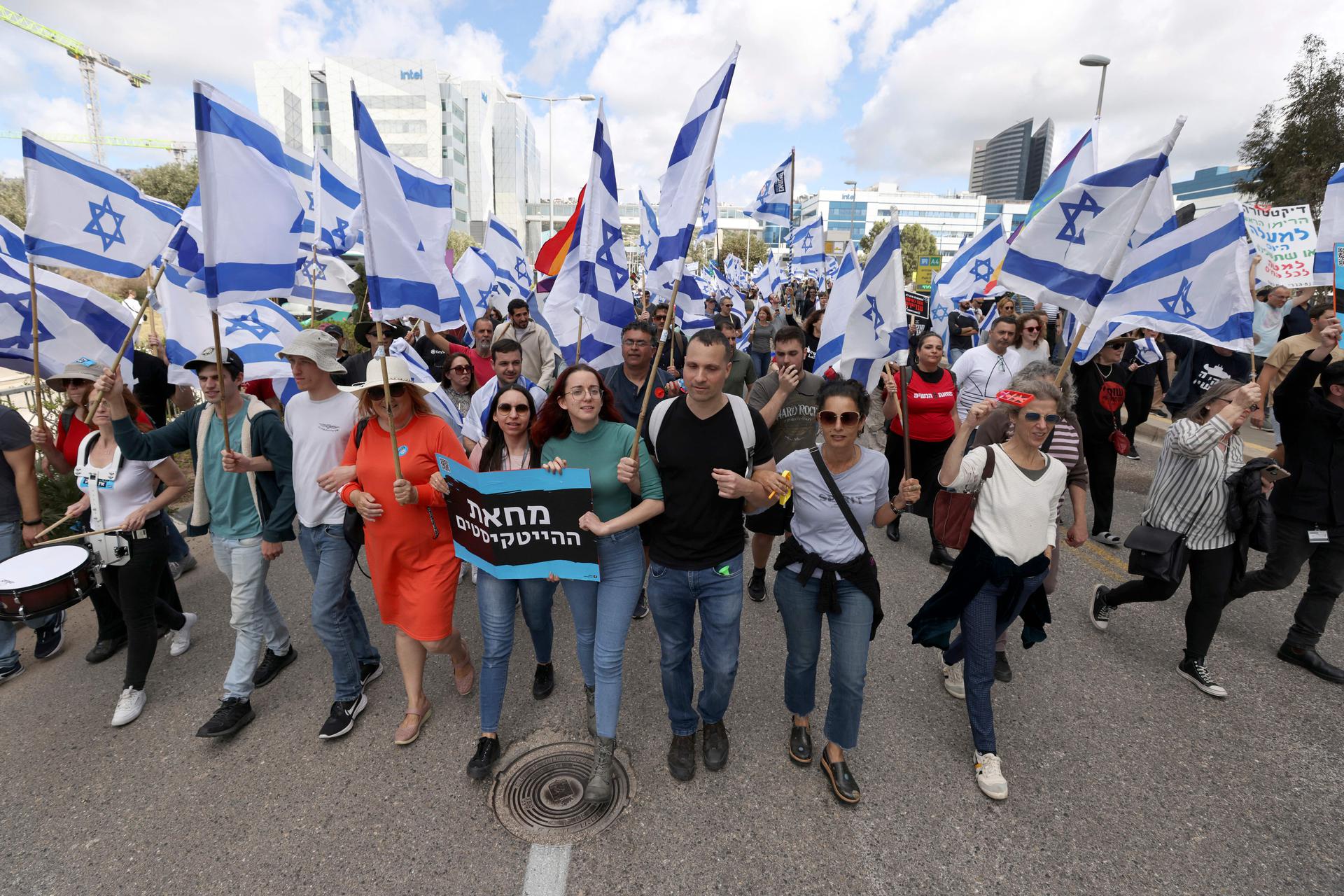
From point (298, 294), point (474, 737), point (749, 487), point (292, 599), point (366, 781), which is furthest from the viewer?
point (298, 294)

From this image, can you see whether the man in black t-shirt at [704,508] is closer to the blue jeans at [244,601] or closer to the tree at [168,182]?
the blue jeans at [244,601]

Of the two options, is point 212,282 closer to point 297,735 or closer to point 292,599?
point 297,735

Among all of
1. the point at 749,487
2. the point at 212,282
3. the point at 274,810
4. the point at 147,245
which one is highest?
the point at 147,245

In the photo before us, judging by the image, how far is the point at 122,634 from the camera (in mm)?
4418

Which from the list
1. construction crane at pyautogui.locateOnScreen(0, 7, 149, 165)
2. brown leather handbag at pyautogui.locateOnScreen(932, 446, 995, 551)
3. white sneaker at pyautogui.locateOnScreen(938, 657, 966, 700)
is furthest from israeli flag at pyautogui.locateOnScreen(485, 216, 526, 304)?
construction crane at pyautogui.locateOnScreen(0, 7, 149, 165)

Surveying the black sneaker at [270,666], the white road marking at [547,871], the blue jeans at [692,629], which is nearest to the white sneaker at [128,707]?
the black sneaker at [270,666]

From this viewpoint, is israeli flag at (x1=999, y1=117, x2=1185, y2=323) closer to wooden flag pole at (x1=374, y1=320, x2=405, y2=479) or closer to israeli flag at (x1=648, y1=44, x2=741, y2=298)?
israeli flag at (x1=648, y1=44, x2=741, y2=298)

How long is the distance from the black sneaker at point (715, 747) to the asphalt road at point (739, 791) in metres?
0.05

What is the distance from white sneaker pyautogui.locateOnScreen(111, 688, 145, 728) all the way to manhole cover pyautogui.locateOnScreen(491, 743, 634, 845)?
2227 millimetres

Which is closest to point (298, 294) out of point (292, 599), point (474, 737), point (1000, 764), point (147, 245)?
point (147, 245)

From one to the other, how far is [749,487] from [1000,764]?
1937mm

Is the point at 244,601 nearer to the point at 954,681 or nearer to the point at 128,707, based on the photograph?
the point at 128,707

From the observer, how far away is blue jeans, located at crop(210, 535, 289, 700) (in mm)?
3605

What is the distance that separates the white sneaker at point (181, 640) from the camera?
14.3 ft
